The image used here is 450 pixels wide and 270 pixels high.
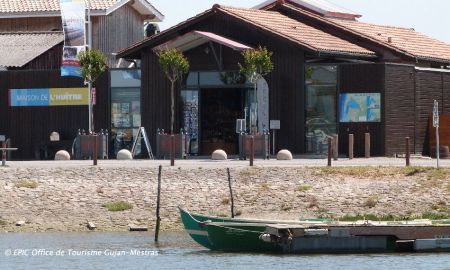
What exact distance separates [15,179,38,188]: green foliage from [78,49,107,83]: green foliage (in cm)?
1228

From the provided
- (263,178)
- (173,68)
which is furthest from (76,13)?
(263,178)

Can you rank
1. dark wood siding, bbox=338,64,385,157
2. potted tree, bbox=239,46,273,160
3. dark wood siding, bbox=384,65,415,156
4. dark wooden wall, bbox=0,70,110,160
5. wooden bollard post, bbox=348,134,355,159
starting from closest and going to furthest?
wooden bollard post, bbox=348,134,355,159 → potted tree, bbox=239,46,273,160 → dark wood siding, bbox=338,64,385,157 → dark wood siding, bbox=384,65,415,156 → dark wooden wall, bbox=0,70,110,160

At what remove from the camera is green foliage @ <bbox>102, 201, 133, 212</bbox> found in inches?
1949

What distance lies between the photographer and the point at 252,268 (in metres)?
38.0

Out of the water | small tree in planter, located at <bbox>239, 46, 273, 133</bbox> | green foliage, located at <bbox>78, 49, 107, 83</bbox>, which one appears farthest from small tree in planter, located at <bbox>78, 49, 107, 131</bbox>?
the water

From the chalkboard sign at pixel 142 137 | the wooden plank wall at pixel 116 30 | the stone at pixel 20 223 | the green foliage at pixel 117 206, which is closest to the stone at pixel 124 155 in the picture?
the chalkboard sign at pixel 142 137

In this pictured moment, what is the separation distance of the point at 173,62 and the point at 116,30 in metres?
16.9

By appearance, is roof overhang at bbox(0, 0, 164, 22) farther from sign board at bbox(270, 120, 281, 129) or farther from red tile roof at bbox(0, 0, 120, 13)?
sign board at bbox(270, 120, 281, 129)

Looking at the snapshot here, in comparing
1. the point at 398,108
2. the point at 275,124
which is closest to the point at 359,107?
the point at 398,108

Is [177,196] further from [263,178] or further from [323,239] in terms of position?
[323,239]

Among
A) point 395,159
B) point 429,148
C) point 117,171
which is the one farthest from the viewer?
point 429,148

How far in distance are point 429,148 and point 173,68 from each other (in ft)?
35.5

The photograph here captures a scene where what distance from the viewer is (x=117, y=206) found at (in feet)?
163

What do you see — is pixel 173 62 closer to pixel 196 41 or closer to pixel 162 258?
pixel 196 41
